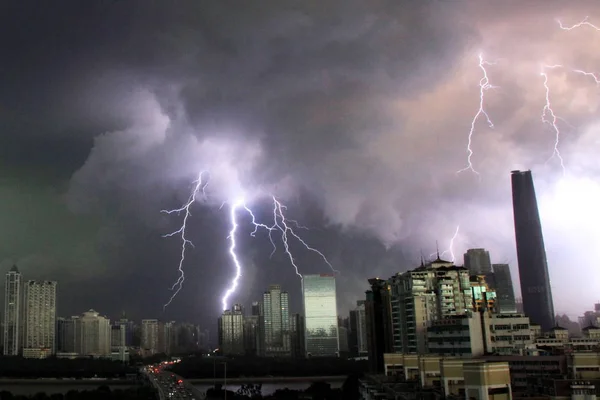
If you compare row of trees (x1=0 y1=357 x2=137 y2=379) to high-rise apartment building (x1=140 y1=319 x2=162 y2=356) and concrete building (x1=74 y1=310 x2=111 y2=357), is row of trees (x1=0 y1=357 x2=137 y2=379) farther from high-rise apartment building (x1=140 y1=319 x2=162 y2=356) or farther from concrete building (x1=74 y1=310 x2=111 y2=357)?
high-rise apartment building (x1=140 y1=319 x2=162 y2=356)

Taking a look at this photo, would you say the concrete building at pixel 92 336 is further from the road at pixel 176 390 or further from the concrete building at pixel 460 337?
the concrete building at pixel 460 337

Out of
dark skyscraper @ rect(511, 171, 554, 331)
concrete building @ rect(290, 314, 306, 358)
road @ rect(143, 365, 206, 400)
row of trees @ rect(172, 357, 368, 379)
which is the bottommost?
row of trees @ rect(172, 357, 368, 379)

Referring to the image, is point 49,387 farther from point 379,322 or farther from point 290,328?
point 379,322

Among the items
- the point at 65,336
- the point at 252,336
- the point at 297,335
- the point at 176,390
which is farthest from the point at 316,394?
the point at 65,336

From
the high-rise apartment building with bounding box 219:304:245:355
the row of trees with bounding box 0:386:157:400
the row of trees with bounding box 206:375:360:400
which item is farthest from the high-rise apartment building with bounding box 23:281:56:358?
the row of trees with bounding box 206:375:360:400

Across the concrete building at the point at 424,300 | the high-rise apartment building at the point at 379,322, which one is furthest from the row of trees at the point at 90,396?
the concrete building at the point at 424,300
